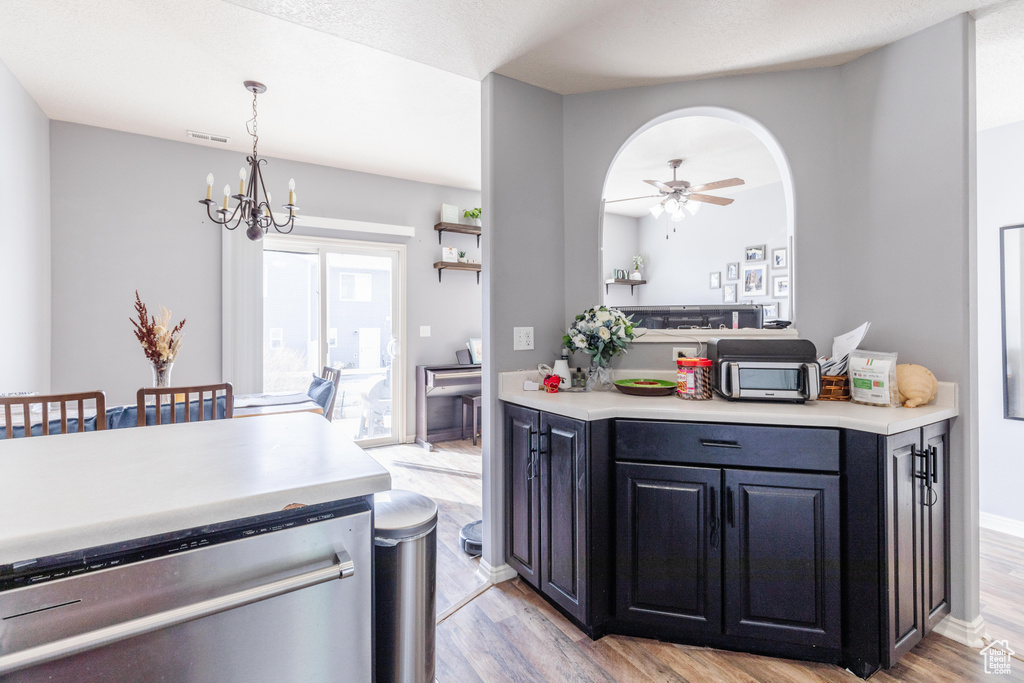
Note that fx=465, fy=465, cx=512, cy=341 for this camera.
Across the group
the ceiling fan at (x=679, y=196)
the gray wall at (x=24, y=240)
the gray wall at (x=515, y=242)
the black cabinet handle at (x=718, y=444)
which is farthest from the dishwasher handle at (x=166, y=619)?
the ceiling fan at (x=679, y=196)

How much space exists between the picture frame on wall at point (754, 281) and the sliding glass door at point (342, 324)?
3.42 m

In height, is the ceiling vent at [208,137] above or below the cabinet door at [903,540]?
above

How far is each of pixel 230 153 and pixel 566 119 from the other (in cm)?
309

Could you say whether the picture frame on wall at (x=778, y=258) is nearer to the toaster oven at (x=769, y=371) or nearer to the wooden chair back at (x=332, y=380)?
the toaster oven at (x=769, y=371)

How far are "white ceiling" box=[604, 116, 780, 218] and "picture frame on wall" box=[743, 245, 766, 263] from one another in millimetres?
499

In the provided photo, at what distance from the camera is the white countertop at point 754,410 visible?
1.64m

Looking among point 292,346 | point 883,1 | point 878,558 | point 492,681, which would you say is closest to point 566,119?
point 883,1

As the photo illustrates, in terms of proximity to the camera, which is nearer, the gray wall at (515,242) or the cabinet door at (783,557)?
the cabinet door at (783,557)

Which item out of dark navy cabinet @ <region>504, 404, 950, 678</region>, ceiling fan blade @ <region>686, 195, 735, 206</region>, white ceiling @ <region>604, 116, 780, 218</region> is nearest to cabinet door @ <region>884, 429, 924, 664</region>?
dark navy cabinet @ <region>504, 404, 950, 678</region>

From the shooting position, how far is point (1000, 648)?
1.77 meters

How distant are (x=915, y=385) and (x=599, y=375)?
1273 millimetres

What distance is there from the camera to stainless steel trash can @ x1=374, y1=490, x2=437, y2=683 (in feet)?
3.59

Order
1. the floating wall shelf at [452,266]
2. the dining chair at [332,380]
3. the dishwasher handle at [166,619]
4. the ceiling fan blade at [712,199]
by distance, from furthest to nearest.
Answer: the floating wall shelf at [452,266] < the ceiling fan blade at [712,199] < the dining chair at [332,380] < the dishwasher handle at [166,619]

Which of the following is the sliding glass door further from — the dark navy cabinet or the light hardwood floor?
the dark navy cabinet
